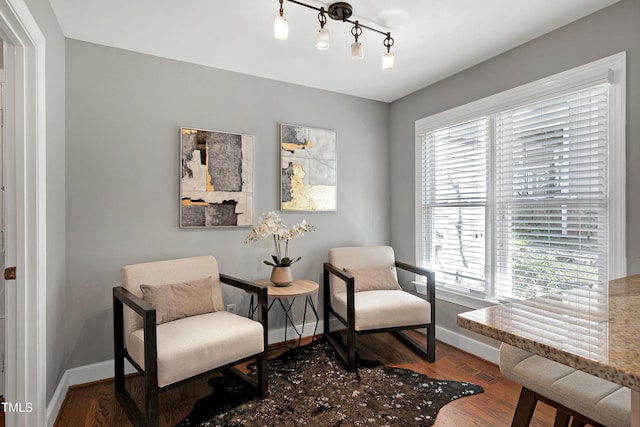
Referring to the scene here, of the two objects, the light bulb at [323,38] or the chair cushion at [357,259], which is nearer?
the light bulb at [323,38]

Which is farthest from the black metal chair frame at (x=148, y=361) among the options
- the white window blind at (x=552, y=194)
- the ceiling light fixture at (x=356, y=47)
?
the white window blind at (x=552, y=194)

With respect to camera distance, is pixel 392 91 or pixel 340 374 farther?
pixel 392 91

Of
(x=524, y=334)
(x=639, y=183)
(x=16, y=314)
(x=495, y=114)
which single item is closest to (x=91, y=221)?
(x=16, y=314)

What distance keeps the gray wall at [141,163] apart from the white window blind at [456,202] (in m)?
1.07

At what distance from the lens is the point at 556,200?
228cm

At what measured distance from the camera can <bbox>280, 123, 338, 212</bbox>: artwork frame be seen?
3104 mm

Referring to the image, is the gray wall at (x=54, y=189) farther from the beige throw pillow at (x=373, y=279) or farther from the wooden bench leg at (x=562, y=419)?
the wooden bench leg at (x=562, y=419)

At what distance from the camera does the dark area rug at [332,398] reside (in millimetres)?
1941

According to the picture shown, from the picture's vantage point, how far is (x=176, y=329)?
6.63 ft

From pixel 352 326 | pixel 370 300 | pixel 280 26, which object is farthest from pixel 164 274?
pixel 280 26

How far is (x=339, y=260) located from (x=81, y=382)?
6.84 ft

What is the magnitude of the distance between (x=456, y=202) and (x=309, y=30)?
6.08ft

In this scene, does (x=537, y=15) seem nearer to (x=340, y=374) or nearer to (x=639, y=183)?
(x=639, y=183)

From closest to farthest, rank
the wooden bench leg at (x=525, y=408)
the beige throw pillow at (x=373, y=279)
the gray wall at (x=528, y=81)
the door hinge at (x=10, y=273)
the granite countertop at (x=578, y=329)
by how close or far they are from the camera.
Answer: the granite countertop at (x=578, y=329)
the wooden bench leg at (x=525, y=408)
the door hinge at (x=10, y=273)
the gray wall at (x=528, y=81)
the beige throw pillow at (x=373, y=279)
